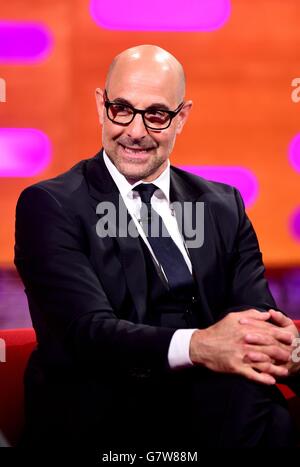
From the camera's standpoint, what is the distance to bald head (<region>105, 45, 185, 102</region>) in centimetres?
165

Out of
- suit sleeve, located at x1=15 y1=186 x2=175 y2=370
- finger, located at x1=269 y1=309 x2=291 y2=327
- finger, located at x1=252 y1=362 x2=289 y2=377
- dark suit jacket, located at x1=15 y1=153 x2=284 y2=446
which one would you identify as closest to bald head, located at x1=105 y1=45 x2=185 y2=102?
dark suit jacket, located at x1=15 y1=153 x2=284 y2=446

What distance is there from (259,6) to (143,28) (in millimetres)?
543

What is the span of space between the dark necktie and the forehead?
0.67 ft

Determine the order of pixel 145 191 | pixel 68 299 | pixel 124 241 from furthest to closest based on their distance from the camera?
pixel 145 191 → pixel 124 241 → pixel 68 299

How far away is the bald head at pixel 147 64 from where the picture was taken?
1647mm

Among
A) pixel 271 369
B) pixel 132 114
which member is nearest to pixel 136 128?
pixel 132 114

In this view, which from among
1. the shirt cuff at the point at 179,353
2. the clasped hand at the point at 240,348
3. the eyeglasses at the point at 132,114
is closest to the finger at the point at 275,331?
the clasped hand at the point at 240,348

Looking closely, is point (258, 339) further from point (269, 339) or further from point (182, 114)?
point (182, 114)

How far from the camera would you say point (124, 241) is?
1606mm

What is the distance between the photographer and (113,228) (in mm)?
1606

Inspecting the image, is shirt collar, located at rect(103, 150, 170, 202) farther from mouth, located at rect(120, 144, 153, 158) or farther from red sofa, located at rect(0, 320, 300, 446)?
red sofa, located at rect(0, 320, 300, 446)

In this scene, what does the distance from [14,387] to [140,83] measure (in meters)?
0.79

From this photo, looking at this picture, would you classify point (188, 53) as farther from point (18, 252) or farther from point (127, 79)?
point (18, 252)

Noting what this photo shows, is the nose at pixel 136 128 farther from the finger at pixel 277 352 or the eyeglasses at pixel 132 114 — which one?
the finger at pixel 277 352
